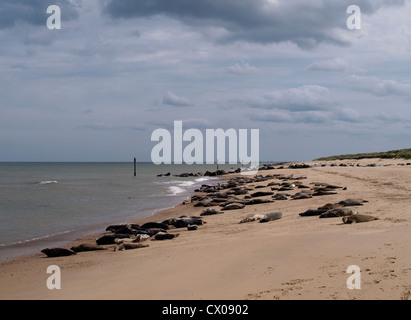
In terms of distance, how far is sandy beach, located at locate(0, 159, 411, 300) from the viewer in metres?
5.43

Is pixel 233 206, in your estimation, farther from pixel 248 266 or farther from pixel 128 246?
pixel 248 266

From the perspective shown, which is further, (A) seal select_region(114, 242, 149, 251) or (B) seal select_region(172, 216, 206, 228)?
(B) seal select_region(172, 216, 206, 228)

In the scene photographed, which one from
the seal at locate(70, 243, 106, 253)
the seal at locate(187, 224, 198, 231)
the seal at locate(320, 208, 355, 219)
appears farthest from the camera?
the seal at locate(187, 224, 198, 231)

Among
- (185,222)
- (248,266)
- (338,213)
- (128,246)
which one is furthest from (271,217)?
(248,266)

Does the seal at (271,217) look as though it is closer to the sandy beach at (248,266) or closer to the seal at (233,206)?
the sandy beach at (248,266)

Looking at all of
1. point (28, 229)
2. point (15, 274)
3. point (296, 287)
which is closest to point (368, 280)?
point (296, 287)

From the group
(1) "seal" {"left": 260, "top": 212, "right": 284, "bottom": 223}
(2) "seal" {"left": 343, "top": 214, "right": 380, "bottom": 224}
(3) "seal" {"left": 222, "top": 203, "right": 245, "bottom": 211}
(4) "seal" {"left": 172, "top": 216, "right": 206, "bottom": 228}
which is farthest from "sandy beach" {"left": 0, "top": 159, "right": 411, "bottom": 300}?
(3) "seal" {"left": 222, "top": 203, "right": 245, "bottom": 211}

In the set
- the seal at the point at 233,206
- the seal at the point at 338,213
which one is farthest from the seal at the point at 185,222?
the seal at the point at 338,213

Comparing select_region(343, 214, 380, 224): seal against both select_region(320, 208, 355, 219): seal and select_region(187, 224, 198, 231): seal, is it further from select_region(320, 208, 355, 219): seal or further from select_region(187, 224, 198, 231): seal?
select_region(187, 224, 198, 231): seal

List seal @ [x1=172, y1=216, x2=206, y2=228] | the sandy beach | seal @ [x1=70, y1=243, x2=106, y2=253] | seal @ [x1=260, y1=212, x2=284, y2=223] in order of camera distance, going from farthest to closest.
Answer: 1. seal @ [x1=172, y1=216, x2=206, y2=228]
2. seal @ [x1=260, y1=212, x2=284, y2=223]
3. seal @ [x1=70, y1=243, x2=106, y2=253]
4. the sandy beach

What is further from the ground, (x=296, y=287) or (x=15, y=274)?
(x=296, y=287)
